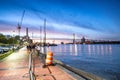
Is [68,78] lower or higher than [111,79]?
higher

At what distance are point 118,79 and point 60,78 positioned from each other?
1237 cm

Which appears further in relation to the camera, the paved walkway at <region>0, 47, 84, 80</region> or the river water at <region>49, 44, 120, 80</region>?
the river water at <region>49, 44, 120, 80</region>

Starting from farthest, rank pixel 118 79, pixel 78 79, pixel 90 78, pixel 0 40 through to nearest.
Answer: pixel 0 40 < pixel 118 79 < pixel 90 78 < pixel 78 79

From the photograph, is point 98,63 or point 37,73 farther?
point 98,63

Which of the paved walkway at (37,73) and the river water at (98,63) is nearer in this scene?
the paved walkway at (37,73)

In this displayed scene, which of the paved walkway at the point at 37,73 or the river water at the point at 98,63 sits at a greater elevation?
the paved walkway at the point at 37,73

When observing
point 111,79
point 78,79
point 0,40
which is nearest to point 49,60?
point 78,79

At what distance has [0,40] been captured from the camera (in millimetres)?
145250

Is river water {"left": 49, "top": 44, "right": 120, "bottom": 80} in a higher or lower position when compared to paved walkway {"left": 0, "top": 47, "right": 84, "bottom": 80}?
lower

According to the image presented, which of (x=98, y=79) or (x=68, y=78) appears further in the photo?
(x=98, y=79)

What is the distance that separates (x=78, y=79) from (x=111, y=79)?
11932 mm

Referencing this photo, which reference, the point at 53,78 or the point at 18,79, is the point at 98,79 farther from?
the point at 18,79

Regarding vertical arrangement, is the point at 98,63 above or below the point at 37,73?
below

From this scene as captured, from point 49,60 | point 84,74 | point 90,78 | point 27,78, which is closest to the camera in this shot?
point 27,78
